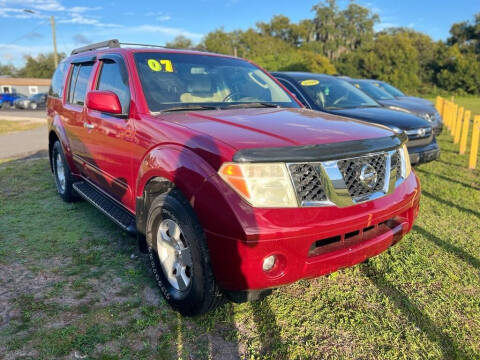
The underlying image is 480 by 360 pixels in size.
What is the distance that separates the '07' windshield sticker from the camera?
3.34 metres

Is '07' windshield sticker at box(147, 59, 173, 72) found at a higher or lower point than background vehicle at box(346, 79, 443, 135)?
higher

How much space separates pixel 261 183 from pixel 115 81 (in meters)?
2.09

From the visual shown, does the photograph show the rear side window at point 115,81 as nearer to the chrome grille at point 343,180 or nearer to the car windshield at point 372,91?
the chrome grille at point 343,180

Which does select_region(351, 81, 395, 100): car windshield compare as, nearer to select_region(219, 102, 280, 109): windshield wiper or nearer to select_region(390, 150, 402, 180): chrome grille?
select_region(219, 102, 280, 109): windshield wiper

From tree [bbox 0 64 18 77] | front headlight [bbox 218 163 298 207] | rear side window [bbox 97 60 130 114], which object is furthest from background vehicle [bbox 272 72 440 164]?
tree [bbox 0 64 18 77]

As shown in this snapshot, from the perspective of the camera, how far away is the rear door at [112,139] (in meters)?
3.14

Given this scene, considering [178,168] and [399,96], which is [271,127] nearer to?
[178,168]

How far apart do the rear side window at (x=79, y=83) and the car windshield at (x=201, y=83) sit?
3.47 feet

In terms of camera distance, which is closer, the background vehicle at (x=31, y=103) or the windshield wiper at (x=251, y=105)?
the windshield wiper at (x=251, y=105)

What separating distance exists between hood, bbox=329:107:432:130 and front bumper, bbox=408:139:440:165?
35 centimetres

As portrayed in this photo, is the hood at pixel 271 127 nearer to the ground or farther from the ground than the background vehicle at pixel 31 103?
farther from the ground

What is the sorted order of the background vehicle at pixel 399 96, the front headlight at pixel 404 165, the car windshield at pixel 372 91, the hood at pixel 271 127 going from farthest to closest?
the background vehicle at pixel 399 96 → the car windshield at pixel 372 91 → the front headlight at pixel 404 165 → the hood at pixel 271 127

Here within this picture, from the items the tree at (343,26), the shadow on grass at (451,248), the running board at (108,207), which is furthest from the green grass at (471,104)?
the tree at (343,26)

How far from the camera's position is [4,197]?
5.36 meters
